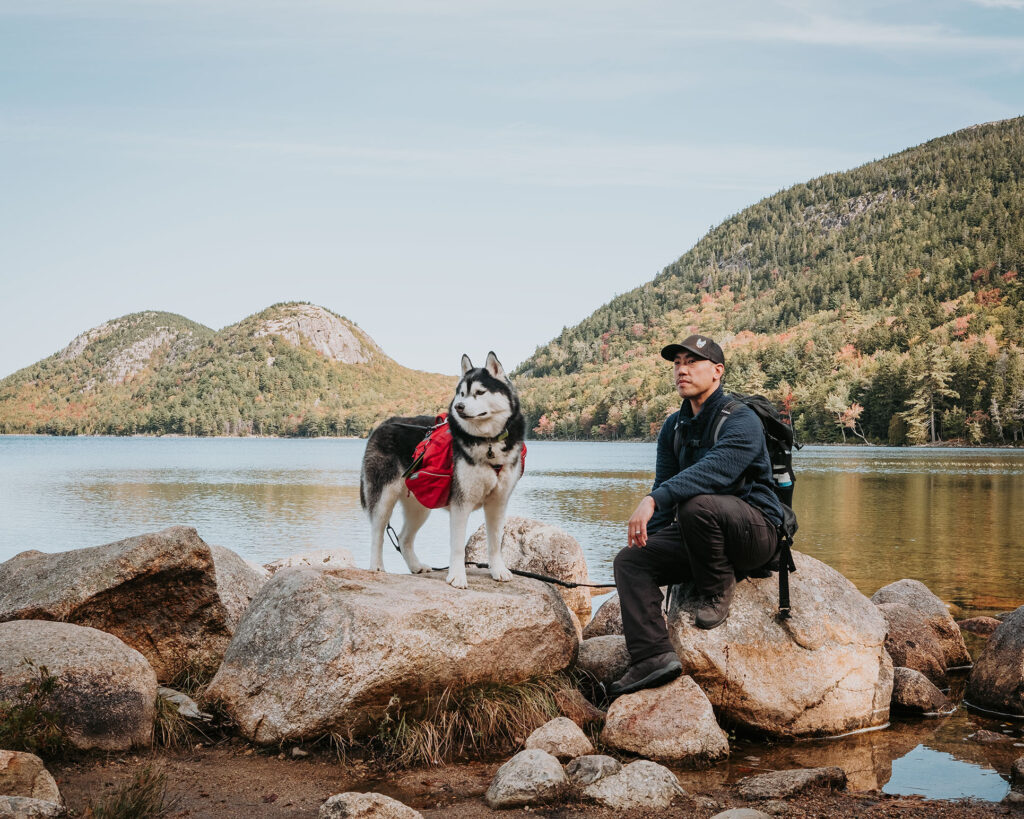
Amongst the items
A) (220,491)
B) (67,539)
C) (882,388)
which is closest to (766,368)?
(882,388)

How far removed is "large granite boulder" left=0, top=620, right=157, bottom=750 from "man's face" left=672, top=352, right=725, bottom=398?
14.7 feet

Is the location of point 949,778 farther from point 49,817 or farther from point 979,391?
point 979,391

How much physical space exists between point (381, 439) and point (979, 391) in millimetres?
93605

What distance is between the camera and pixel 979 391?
87.1m

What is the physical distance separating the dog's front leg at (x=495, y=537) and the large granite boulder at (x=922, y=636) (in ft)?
13.6

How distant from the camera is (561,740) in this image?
599 cm

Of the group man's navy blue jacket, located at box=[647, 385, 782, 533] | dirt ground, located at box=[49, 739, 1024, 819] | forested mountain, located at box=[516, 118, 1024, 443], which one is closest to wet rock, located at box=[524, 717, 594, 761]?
dirt ground, located at box=[49, 739, 1024, 819]

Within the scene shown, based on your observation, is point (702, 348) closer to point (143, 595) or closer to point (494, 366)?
point (494, 366)

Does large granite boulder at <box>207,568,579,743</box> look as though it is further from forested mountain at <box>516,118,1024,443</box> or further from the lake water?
forested mountain at <box>516,118,1024,443</box>

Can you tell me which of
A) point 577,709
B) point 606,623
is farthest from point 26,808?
point 606,623

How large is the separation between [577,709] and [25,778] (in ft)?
12.7

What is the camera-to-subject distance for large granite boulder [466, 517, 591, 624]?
1188 centimetres

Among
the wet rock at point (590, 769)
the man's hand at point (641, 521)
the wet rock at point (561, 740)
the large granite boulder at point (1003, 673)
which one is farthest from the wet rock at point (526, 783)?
the large granite boulder at point (1003, 673)

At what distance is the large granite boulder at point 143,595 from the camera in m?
6.76
